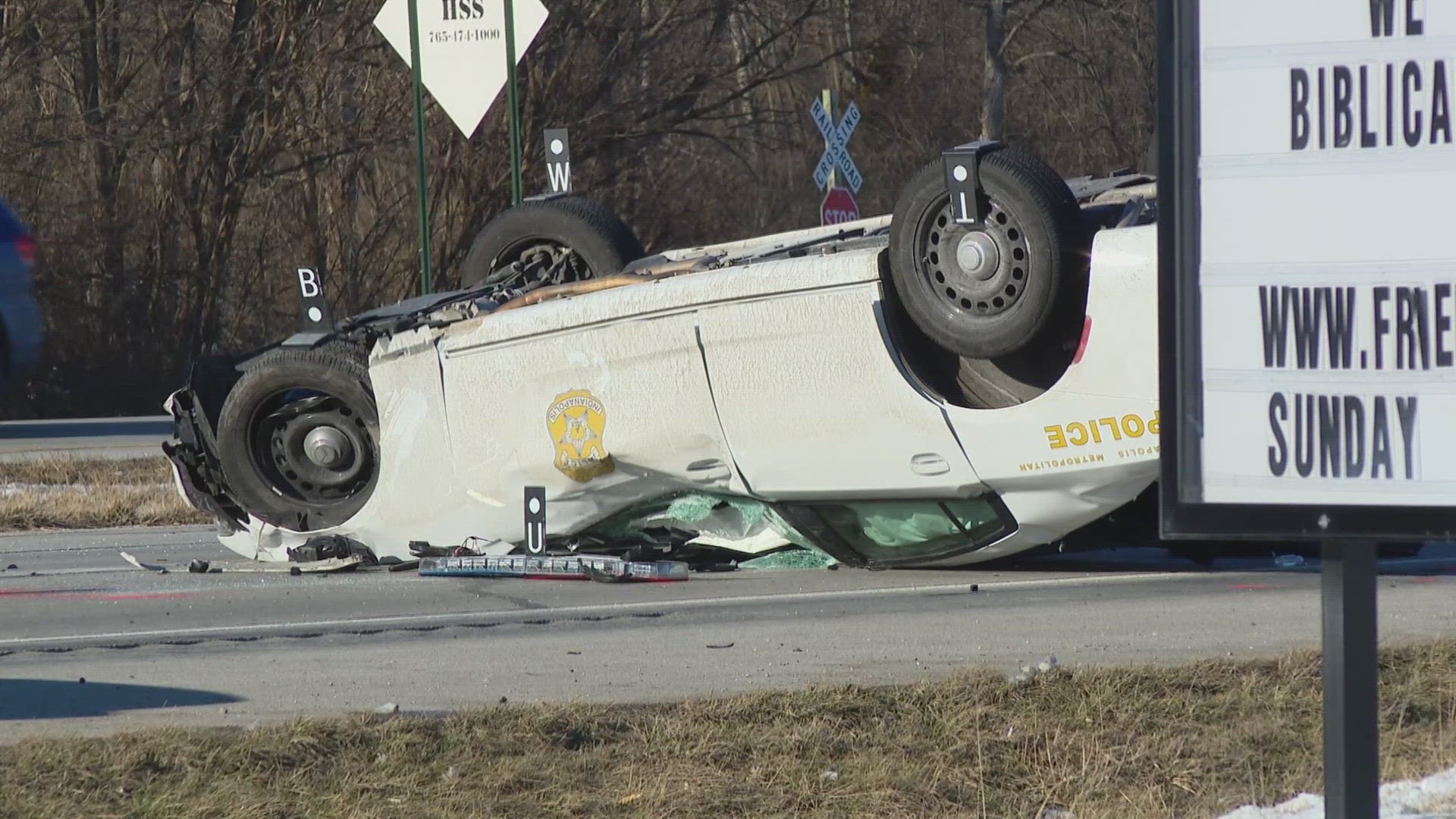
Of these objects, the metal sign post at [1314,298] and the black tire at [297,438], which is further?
the black tire at [297,438]

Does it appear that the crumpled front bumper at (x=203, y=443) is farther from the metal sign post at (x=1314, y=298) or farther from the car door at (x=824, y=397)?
the metal sign post at (x=1314, y=298)

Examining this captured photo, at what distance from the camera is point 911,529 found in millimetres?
7617

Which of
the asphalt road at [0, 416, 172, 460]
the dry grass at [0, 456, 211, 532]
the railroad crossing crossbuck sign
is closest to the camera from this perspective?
the dry grass at [0, 456, 211, 532]

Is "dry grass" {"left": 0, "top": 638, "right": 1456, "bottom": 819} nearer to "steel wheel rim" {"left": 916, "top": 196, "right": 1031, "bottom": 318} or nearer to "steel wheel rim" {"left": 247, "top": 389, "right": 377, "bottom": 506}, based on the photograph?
"steel wheel rim" {"left": 916, "top": 196, "right": 1031, "bottom": 318}

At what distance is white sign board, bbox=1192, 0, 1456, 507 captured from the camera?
327cm

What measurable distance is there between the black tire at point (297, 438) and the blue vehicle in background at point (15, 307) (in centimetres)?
335

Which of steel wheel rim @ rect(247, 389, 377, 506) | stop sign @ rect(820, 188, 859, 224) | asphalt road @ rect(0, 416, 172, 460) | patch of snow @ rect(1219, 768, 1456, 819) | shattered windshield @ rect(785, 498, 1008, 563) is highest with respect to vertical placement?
stop sign @ rect(820, 188, 859, 224)

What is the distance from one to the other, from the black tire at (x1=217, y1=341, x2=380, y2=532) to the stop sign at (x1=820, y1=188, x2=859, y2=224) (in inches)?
299

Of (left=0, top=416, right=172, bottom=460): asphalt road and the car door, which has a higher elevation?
the car door

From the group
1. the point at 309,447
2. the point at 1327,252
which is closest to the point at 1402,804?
the point at 1327,252

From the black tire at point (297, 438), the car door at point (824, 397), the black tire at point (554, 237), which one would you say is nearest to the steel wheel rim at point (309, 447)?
the black tire at point (297, 438)

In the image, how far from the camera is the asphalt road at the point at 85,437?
50.8 feet

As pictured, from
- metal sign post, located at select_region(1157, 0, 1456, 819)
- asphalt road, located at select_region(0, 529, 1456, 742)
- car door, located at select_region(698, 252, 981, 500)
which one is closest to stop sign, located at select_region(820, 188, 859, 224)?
asphalt road, located at select_region(0, 529, 1456, 742)

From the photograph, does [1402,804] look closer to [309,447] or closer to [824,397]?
[824,397]
